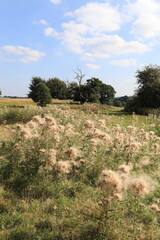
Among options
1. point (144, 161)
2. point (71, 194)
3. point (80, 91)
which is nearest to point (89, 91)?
point (80, 91)

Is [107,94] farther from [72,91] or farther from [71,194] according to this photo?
[71,194]

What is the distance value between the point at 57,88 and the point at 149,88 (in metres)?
42.9

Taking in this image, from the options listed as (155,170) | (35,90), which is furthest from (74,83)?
(155,170)

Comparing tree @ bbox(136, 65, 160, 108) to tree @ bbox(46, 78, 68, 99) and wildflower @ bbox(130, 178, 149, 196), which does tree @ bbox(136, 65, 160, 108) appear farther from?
tree @ bbox(46, 78, 68, 99)

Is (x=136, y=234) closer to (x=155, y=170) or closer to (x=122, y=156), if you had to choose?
(x=122, y=156)

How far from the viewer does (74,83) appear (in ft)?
186

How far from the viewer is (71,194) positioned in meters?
4.37

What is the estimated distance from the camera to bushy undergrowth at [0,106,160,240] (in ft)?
10.2

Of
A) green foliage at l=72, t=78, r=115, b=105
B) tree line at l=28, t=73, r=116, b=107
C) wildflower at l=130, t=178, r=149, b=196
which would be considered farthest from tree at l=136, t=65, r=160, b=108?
wildflower at l=130, t=178, r=149, b=196

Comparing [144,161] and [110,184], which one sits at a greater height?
[110,184]

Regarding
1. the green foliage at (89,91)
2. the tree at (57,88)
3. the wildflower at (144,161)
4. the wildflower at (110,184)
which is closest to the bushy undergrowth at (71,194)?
the wildflower at (110,184)

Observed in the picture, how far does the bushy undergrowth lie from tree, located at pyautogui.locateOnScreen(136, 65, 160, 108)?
26955 mm

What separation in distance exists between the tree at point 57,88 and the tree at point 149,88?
40040mm

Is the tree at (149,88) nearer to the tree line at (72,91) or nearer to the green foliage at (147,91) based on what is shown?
the green foliage at (147,91)
